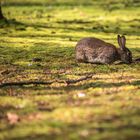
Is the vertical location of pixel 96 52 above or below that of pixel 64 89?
above

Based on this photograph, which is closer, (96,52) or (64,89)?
(64,89)

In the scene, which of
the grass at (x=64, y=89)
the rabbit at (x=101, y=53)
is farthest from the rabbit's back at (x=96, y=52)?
the grass at (x=64, y=89)

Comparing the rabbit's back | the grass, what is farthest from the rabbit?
the grass

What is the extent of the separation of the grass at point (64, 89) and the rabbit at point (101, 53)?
281mm

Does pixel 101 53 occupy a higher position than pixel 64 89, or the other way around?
pixel 101 53

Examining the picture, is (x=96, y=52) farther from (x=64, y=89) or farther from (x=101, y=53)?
(x=64, y=89)

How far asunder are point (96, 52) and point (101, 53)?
0.14 meters

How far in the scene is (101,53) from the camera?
13281 mm

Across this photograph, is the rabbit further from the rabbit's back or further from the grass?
the grass

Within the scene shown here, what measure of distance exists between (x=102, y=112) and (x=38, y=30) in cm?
1439

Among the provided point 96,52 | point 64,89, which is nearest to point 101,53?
point 96,52

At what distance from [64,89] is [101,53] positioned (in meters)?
3.76

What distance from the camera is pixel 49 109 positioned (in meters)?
7.66

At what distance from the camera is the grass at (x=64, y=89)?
6.56m
